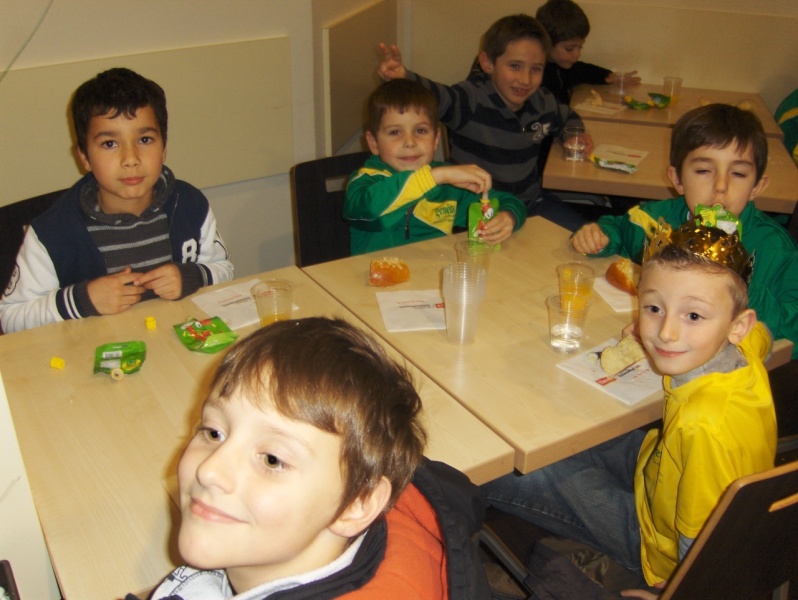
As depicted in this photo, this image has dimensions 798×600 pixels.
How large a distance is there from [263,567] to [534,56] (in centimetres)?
282

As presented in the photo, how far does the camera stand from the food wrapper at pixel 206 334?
179 cm

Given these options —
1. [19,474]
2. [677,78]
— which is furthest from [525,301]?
[677,78]

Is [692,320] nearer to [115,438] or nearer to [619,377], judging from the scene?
[619,377]

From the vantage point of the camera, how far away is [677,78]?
451cm

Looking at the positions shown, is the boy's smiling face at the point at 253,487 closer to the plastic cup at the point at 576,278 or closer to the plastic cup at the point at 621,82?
the plastic cup at the point at 576,278

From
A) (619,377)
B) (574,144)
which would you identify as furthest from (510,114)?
(619,377)

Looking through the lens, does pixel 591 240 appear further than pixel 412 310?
Yes

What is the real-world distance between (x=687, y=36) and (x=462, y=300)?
12.1 feet

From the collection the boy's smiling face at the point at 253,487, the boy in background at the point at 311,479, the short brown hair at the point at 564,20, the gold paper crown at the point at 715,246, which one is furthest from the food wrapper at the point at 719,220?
the short brown hair at the point at 564,20

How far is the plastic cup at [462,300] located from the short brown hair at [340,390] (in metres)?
0.77

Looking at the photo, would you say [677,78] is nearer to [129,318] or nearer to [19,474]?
[129,318]

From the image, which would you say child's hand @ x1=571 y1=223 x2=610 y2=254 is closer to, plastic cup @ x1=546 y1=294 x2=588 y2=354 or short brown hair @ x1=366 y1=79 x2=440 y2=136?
plastic cup @ x1=546 y1=294 x2=588 y2=354

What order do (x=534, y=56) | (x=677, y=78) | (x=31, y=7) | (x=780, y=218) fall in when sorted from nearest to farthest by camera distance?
(x=31, y=7) < (x=534, y=56) < (x=780, y=218) < (x=677, y=78)

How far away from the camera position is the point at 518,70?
10.8ft
